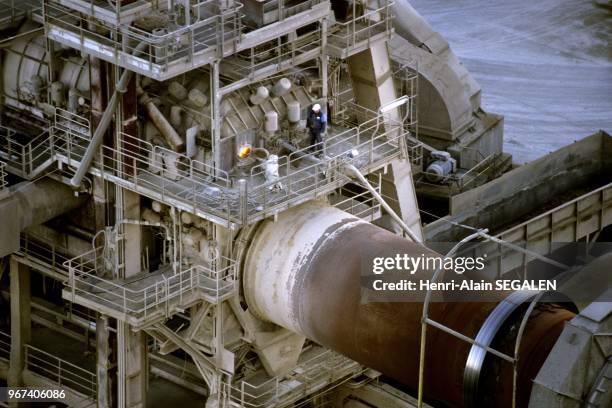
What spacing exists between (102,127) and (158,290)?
12.7 ft

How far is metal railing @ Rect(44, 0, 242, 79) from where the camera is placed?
39.1 metres

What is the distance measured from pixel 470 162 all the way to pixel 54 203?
16.9 metres

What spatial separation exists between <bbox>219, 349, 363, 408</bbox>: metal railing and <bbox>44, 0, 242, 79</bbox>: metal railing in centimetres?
799

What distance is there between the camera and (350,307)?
38750 millimetres

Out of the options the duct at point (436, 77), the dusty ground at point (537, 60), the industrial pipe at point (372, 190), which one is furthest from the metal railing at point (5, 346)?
the dusty ground at point (537, 60)

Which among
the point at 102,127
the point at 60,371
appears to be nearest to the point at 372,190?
the point at 102,127

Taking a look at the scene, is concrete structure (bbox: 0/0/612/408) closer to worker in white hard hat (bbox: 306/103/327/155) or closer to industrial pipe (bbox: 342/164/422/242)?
industrial pipe (bbox: 342/164/422/242)

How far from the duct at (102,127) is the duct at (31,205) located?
0.90m

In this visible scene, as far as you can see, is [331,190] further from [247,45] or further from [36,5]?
[36,5]

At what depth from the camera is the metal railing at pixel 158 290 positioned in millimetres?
41000

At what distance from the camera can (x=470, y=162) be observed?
5591 centimetres

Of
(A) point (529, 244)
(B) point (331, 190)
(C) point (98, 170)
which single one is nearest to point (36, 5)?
(C) point (98, 170)

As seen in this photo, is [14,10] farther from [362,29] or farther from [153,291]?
[362,29]

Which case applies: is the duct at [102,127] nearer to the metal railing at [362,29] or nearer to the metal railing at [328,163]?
the metal railing at [328,163]
